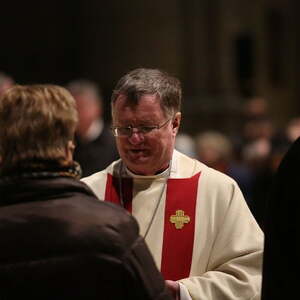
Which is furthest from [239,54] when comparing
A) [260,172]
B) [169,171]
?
[169,171]

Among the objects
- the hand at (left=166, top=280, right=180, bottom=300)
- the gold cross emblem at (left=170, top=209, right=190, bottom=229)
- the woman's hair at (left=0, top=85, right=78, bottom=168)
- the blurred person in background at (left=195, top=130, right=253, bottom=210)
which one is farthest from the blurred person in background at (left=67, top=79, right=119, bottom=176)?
the woman's hair at (left=0, top=85, right=78, bottom=168)

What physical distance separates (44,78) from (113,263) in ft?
40.8

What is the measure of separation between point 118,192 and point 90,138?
326cm

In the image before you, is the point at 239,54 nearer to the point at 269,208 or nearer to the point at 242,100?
the point at 242,100

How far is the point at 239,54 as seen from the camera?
15.2 m

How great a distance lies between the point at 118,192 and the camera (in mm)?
4039

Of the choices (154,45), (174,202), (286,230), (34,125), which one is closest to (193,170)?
(174,202)

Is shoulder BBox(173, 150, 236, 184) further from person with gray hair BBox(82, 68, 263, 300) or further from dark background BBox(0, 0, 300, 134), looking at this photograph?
dark background BBox(0, 0, 300, 134)

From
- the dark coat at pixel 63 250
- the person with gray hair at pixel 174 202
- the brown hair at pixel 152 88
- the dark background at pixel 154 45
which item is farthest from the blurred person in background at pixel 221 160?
the dark background at pixel 154 45

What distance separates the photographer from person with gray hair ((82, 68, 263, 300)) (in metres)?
3.79

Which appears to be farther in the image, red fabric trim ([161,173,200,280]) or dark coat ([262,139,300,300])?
red fabric trim ([161,173,200,280])

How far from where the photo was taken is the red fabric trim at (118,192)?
13.2 feet

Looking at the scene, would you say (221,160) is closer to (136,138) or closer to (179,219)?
(179,219)

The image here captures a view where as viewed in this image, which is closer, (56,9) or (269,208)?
(269,208)
